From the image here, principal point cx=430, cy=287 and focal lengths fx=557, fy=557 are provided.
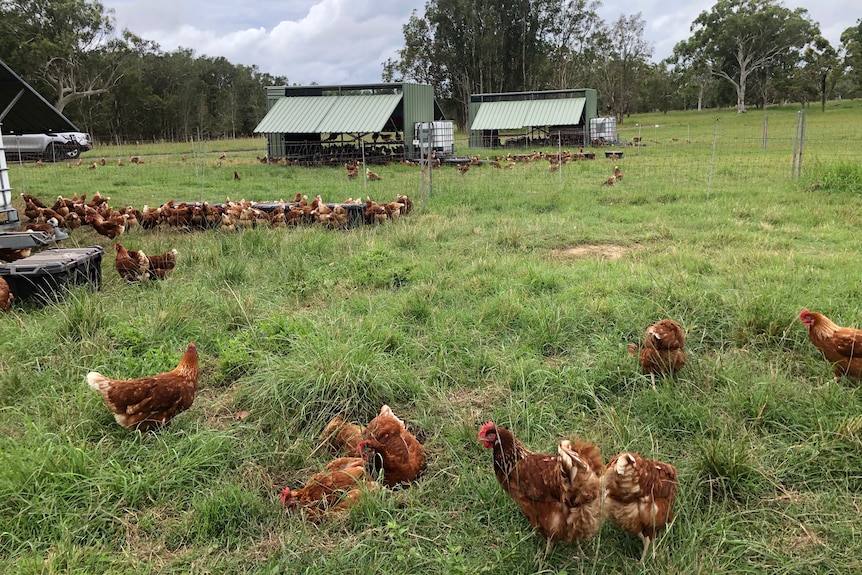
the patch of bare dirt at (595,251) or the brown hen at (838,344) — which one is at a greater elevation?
the patch of bare dirt at (595,251)

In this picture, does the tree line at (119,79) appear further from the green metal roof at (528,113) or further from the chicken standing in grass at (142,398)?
the chicken standing in grass at (142,398)

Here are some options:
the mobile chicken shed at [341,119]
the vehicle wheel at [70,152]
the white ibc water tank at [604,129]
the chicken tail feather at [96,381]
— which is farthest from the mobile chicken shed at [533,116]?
the chicken tail feather at [96,381]

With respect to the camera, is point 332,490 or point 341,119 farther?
point 341,119

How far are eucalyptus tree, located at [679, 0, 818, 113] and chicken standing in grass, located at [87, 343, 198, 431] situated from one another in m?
62.7

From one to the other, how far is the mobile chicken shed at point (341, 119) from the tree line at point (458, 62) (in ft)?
76.8

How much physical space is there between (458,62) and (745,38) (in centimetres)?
2964

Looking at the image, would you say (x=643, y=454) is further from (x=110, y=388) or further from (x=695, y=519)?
(x=110, y=388)

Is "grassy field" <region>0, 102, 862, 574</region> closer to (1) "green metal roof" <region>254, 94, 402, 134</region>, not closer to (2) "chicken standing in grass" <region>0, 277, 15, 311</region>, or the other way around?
(2) "chicken standing in grass" <region>0, 277, 15, 311</region>

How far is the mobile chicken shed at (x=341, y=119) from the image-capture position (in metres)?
21.2

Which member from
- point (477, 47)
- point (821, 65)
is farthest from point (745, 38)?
point (477, 47)

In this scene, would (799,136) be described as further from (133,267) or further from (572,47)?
(572,47)

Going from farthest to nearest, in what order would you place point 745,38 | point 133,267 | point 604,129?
point 745,38 < point 604,129 < point 133,267

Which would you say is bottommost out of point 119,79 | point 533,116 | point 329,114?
point 329,114

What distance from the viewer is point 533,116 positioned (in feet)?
87.7
